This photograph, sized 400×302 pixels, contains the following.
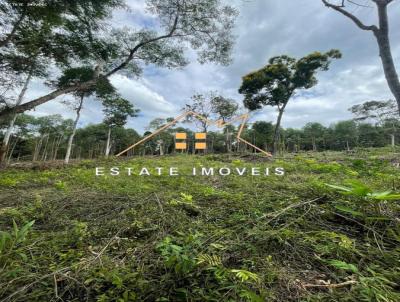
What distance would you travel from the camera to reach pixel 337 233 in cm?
142

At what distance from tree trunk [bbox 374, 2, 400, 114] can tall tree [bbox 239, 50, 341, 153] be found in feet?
26.4

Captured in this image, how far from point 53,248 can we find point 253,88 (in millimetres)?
12313

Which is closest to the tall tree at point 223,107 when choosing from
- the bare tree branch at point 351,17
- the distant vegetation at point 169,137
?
the distant vegetation at point 169,137

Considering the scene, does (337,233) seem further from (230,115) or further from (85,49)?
(230,115)

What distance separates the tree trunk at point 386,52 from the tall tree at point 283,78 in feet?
26.4

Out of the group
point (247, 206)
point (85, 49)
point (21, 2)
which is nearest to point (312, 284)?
point (247, 206)

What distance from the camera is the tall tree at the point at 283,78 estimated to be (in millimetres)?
10422

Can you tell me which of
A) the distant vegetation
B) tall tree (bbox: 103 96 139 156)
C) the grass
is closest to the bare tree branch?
the grass

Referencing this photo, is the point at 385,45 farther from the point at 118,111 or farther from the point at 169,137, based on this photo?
the point at 169,137

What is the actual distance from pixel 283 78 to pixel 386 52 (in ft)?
28.4

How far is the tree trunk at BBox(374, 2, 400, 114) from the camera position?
3158mm

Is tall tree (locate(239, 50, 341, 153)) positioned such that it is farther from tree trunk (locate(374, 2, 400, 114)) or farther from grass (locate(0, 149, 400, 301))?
grass (locate(0, 149, 400, 301))

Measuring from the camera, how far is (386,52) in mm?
3229

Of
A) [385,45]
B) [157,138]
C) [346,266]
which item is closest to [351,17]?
[385,45]
